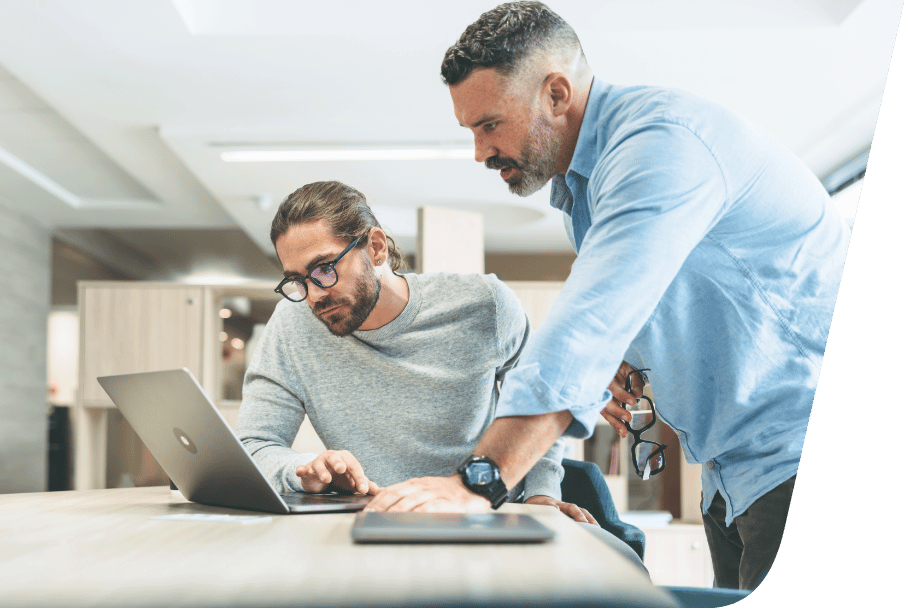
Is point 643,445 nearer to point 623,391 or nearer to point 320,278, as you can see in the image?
point 623,391

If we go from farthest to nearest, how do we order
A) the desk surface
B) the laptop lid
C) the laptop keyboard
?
the laptop keyboard → the laptop lid → the desk surface

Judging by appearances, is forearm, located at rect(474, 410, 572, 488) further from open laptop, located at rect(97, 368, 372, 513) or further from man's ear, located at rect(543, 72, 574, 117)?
man's ear, located at rect(543, 72, 574, 117)

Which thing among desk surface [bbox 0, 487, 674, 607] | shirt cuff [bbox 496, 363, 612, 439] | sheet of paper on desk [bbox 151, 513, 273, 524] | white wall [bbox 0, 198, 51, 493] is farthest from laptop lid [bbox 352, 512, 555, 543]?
white wall [bbox 0, 198, 51, 493]

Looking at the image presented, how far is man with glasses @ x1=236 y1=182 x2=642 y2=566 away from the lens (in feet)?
4.71

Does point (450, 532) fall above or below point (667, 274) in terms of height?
below

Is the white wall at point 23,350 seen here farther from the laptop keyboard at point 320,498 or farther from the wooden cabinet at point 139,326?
the laptop keyboard at point 320,498

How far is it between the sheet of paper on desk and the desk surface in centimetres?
7

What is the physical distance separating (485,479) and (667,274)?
0.87 ft

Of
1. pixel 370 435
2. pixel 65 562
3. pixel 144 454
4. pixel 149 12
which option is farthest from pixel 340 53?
pixel 144 454

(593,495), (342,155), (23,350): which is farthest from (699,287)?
(23,350)

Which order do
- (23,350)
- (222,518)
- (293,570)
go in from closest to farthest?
(293,570)
(222,518)
(23,350)

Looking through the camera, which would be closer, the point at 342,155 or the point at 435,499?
the point at 435,499

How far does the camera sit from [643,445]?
1.10 meters

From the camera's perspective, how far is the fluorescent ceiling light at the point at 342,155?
13.3 feet
